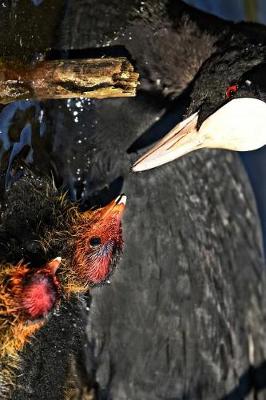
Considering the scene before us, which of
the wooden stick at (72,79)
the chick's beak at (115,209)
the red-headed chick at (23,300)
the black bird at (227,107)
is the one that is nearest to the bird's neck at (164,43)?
the black bird at (227,107)

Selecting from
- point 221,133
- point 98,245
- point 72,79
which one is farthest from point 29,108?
point 221,133

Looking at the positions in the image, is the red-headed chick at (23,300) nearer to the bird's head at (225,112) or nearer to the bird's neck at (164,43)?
the bird's head at (225,112)

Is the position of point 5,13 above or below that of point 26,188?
above

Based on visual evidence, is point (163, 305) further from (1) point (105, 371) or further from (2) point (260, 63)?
(2) point (260, 63)

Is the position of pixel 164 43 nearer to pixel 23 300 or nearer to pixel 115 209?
pixel 115 209

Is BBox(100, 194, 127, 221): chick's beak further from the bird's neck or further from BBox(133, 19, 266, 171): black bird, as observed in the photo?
the bird's neck

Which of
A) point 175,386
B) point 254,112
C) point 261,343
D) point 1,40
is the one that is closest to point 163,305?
point 175,386
